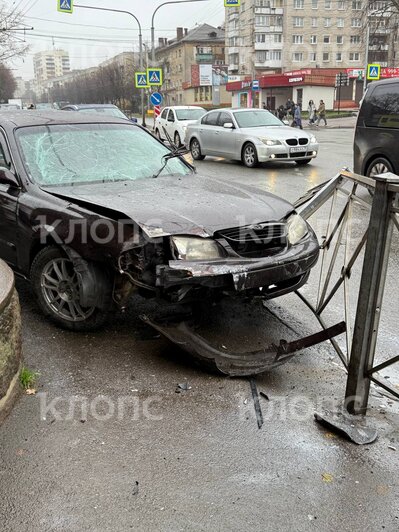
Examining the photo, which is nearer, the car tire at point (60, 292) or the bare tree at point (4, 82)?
the car tire at point (60, 292)

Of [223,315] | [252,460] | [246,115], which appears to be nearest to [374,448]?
[252,460]

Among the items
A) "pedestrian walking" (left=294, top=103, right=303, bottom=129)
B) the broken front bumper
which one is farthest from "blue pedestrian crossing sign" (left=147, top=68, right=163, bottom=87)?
the broken front bumper

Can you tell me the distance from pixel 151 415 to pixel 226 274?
1.01 meters

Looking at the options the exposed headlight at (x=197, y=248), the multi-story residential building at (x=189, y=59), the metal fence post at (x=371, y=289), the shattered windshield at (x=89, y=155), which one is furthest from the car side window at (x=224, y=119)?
the multi-story residential building at (x=189, y=59)

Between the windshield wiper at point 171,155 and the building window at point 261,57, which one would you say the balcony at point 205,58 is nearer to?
the building window at point 261,57

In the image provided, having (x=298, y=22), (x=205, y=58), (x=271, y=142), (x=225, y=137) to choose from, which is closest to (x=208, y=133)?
(x=225, y=137)

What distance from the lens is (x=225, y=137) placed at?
15.7 metres

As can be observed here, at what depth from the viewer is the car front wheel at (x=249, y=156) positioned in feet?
47.8

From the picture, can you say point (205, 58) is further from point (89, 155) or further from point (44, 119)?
point (89, 155)

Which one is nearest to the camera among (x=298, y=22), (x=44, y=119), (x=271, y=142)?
(x=44, y=119)

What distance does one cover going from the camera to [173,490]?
8.56 feet

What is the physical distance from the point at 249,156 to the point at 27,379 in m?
12.1

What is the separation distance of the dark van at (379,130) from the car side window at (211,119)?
7.10 meters

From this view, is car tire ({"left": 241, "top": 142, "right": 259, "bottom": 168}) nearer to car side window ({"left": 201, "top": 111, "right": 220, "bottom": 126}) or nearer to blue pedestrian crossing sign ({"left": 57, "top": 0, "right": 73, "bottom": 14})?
car side window ({"left": 201, "top": 111, "right": 220, "bottom": 126})
